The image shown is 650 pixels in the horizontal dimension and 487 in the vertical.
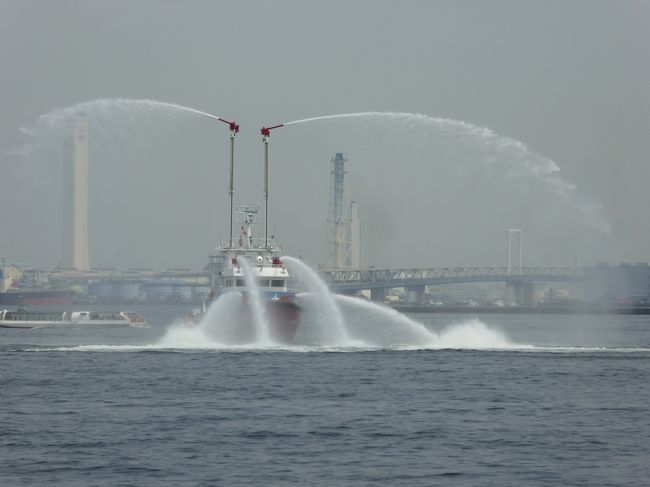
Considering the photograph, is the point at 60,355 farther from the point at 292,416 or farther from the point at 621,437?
the point at 621,437

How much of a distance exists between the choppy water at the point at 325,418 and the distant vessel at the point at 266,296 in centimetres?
997

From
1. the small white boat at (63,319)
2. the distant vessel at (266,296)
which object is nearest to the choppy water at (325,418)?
the distant vessel at (266,296)

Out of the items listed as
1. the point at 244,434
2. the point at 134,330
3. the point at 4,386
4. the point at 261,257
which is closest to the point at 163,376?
the point at 4,386

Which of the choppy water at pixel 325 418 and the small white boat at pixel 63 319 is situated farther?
the small white boat at pixel 63 319

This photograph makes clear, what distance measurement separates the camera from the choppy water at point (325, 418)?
3628 centimetres

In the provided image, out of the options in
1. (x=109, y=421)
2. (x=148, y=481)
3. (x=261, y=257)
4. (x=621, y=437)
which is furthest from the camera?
(x=261, y=257)

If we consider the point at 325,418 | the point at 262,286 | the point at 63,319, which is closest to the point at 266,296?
the point at 262,286

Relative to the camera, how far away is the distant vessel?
90250 millimetres

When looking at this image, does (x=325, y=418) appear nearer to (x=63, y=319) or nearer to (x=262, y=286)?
(x=262, y=286)

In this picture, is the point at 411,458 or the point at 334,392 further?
the point at 334,392

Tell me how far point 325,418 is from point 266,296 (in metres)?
45.3

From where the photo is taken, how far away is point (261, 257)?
96250 millimetres

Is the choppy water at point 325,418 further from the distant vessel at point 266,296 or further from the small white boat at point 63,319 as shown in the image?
the small white boat at point 63,319

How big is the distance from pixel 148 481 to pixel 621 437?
1817 cm
